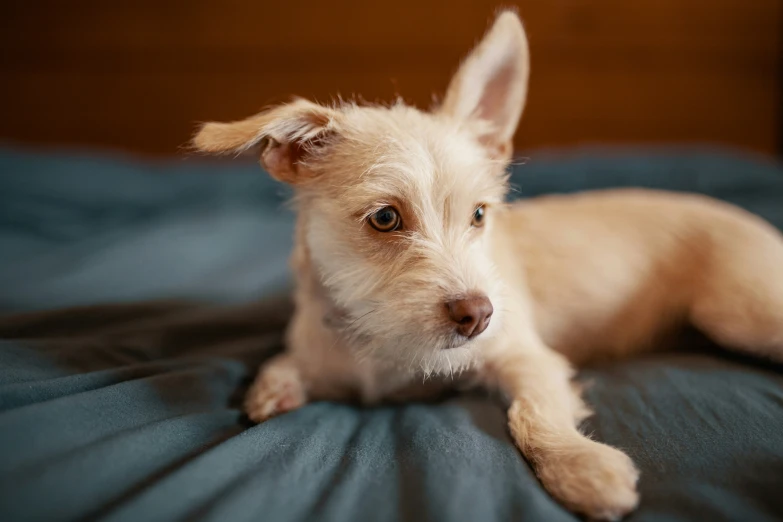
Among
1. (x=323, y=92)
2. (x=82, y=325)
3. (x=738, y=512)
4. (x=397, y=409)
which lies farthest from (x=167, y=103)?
(x=738, y=512)

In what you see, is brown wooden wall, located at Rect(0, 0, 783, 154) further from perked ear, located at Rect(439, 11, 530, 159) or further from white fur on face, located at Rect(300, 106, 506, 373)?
white fur on face, located at Rect(300, 106, 506, 373)

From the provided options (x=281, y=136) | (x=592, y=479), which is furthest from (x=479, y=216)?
(x=592, y=479)

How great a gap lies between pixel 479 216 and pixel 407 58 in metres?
2.90

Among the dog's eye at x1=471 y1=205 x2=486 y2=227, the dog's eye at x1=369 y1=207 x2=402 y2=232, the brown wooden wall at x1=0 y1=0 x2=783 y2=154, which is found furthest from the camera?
the brown wooden wall at x1=0 y1=0 x2=783 y2=154

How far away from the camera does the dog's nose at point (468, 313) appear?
1210 millimetres

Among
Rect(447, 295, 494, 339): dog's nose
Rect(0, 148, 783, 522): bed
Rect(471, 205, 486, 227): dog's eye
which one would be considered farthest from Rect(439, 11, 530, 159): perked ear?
Rect(0, 148, 783, 522): bed

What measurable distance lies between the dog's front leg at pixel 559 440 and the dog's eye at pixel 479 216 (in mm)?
372

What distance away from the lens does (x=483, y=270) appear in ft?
4.44

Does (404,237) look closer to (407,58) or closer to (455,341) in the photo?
(455,341)

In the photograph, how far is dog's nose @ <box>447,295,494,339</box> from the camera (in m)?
1.21

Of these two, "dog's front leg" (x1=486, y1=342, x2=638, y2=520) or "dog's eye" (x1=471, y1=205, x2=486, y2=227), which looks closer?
"dog's front leg" (x1=486, y1=342, x2=638, y2=520)

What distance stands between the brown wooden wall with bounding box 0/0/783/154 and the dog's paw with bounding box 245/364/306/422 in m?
2.95

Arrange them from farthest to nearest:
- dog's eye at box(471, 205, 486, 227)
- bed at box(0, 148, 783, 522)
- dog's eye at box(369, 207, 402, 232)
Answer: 1. dog's eye at box(471, 205, 486, 227)
2. dog's eye at box(369, 207, 402, 232)
3. bed at box(0, 148, 783, 522)

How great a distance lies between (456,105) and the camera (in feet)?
5.34
